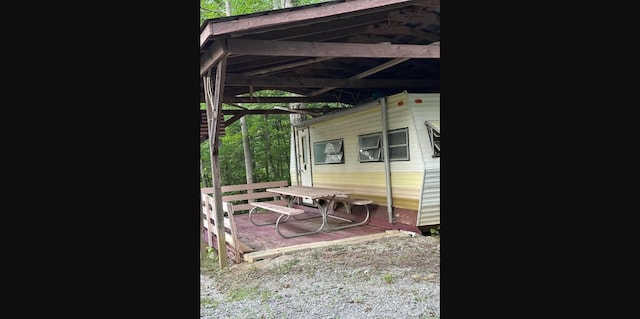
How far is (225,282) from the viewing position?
5.60 m

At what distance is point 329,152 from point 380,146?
2218mm

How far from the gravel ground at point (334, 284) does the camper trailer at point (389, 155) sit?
2.85 ft

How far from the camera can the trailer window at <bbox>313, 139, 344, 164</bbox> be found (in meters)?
9.93

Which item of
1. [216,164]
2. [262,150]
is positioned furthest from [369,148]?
[262,150]

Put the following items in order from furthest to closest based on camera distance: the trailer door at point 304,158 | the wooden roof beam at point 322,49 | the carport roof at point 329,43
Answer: the trailer door at point 304,158 → the wooden roof beam at point 322,49 → the carport roof at point 329,43

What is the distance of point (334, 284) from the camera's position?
5.05m

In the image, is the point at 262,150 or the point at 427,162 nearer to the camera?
the point at 427,162

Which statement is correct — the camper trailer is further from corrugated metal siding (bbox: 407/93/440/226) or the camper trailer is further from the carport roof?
the carport roof

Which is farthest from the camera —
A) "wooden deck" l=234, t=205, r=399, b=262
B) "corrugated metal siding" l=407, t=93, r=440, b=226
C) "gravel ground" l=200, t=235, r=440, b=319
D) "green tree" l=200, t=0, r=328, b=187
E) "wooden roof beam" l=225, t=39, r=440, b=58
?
"green tree" l=200, t=0, r=328, b=187

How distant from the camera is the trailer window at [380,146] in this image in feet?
25.2

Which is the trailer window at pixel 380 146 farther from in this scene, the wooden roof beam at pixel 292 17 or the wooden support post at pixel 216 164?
the wooden support post at pixel 216 164

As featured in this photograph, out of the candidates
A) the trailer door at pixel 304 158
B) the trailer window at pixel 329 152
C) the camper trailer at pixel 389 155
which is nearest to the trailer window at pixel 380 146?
the camper trailer at pixel 389 155

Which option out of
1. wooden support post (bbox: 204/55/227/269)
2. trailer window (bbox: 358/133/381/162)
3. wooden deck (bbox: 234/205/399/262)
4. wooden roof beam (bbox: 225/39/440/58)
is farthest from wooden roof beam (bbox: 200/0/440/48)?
trailer window (bbox: 358/133/381/162)

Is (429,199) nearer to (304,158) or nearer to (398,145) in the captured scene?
(398,145)
